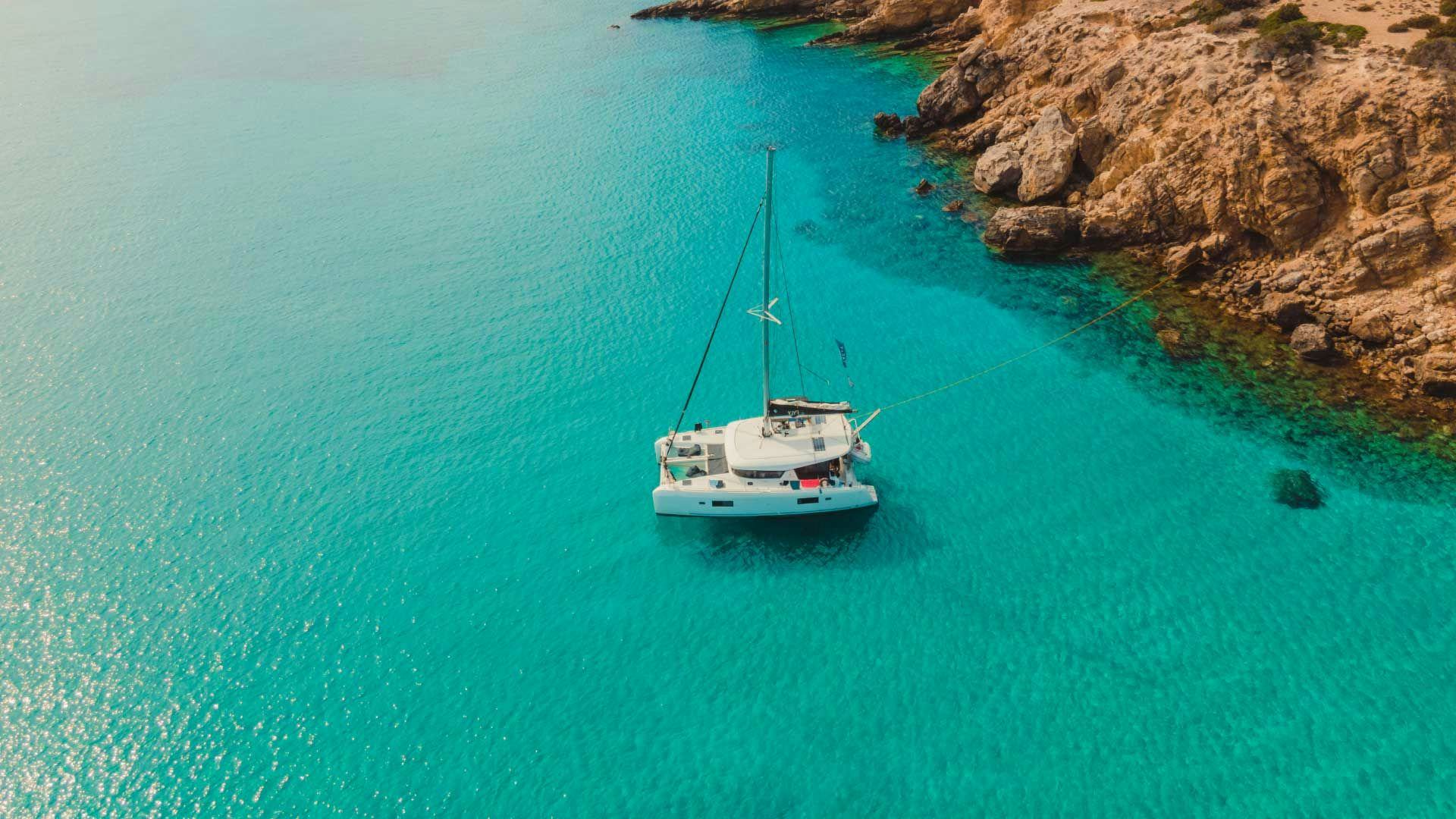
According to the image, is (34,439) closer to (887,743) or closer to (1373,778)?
(887,743)

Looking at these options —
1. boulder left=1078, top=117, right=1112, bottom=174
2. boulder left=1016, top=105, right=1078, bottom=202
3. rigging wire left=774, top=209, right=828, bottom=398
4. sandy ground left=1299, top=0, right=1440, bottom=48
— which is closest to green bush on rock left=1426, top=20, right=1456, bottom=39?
sandy ground left=1299, top=0, right=1440, bottom=48

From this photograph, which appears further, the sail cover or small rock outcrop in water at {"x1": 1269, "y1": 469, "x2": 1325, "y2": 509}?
the sail cover

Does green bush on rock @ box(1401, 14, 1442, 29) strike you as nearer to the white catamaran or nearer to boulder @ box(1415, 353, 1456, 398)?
boulder @ box(1415, 353, 1456, 398)

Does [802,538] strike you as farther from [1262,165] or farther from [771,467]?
[1262,165]

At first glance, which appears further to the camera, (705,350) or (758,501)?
(705,350)

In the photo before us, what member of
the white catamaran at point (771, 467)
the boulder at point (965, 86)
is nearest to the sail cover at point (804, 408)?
the white catamaran at point (771, 467)

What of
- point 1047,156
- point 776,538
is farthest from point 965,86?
point 776,538
